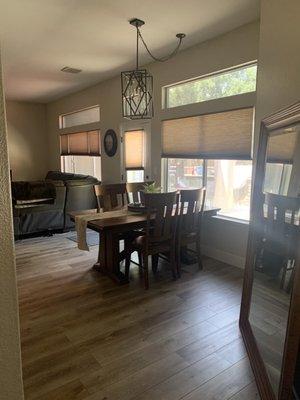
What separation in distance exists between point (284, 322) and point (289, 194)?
2.38 ft

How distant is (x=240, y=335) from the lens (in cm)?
228

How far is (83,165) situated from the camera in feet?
24.0

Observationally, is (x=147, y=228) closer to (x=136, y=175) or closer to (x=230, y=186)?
(x=230, y=186)

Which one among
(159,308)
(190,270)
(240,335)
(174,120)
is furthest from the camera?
(174,120)

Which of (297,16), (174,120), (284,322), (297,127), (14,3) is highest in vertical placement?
(14,3)

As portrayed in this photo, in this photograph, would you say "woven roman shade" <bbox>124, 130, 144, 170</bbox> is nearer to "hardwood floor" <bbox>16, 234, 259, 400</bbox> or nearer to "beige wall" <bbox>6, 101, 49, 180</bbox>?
"hardwood floor" <bbox>16, 234, 259, 400</bbox>

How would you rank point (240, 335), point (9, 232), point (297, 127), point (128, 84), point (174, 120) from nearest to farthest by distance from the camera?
point (9, 232), point (297, 127), point (240, 335), point (128, 84), point (174, 120)

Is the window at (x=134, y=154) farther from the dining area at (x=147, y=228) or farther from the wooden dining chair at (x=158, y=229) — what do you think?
the wooden dining chair at (x=158, y=229)

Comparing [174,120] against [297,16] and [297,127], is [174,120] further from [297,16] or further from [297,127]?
[297,127]

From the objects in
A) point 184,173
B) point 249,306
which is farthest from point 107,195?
point 249,306

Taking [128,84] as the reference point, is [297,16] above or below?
above

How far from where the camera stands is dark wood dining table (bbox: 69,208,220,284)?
2.96m

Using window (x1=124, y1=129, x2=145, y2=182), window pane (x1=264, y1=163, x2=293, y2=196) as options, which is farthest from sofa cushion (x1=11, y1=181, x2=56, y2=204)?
window pane (x1=264, y1=163, x2=293, y2=196)

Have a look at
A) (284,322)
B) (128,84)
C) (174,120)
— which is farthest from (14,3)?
(284,322)
